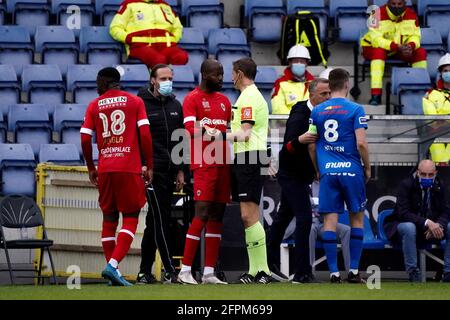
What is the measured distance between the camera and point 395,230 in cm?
1406

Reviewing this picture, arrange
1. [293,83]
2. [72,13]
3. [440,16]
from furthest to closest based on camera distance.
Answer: [440,16] < [72,13] < [293,83]

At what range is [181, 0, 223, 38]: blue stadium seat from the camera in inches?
738

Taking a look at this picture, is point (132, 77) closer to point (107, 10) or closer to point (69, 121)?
point (69, 121)

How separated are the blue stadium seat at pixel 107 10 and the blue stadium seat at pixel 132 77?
163 cm

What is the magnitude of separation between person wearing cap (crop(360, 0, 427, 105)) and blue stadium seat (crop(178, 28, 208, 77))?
7.26 feet

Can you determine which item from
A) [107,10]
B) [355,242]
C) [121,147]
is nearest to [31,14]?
[107,10]

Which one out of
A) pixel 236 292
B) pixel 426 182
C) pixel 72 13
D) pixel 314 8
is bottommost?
pixel 236 292

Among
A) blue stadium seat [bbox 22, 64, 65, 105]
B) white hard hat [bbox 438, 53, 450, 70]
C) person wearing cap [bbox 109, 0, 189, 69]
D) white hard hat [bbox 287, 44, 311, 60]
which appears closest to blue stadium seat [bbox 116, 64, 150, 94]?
person wearing cap [bbox 109, 0, 189, 69]

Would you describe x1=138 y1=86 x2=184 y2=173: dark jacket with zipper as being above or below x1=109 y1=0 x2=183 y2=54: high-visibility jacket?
below

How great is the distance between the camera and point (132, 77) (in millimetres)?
17094

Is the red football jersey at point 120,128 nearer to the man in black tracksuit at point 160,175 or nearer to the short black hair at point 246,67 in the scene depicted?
the man in black tracksuit at point 160,175

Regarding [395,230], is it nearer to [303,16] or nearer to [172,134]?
[172,134]

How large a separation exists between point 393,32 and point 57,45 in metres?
4.65

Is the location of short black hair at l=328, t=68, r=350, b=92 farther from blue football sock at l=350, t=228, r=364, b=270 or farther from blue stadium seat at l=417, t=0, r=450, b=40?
blue stadium seat at l=417, t=0, r=450, b=40
